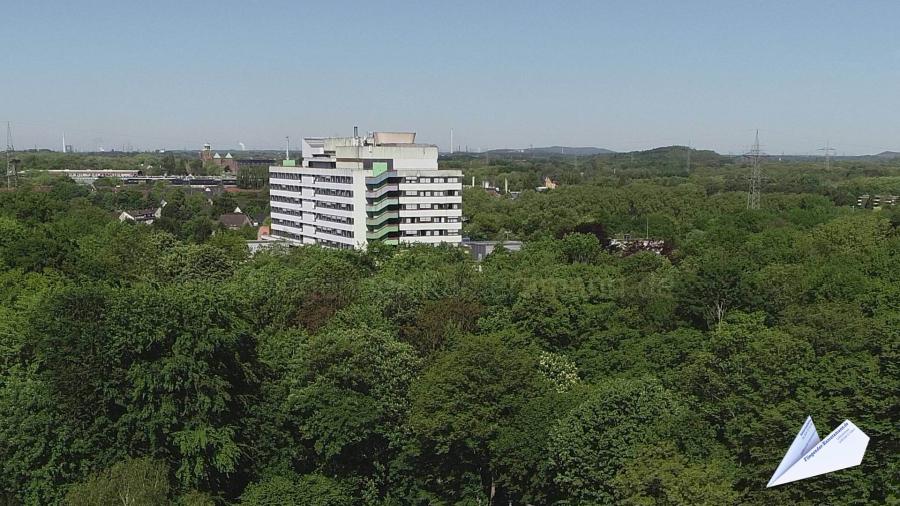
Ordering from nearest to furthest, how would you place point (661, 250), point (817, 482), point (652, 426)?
point (817, 482), point (652, 426), point (661, 250)

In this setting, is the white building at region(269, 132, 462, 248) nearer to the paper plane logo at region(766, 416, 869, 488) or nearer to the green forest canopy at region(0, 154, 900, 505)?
the green forest canopy at region(0, 154, 900, 505)

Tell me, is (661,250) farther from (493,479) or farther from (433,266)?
(493,479)

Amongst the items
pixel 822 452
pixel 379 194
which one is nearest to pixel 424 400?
pixel 822 452

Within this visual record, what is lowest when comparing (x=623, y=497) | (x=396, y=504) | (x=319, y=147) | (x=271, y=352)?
(x=396, y=504)

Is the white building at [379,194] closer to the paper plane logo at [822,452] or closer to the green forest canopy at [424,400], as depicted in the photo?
the green forest canopy at [424,400]

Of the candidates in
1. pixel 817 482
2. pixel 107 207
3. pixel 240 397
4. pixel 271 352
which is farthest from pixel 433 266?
pixel 107 207

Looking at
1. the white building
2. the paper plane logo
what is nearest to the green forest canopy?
the paper plane logo
